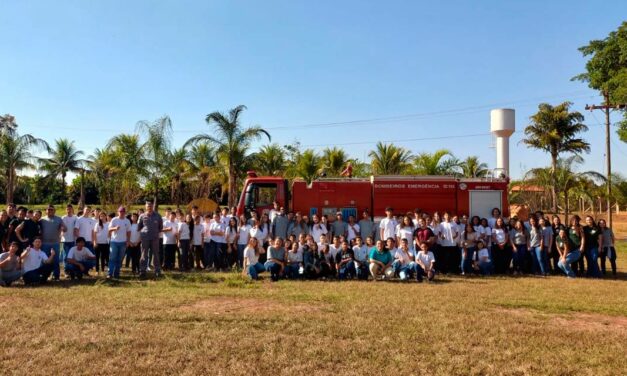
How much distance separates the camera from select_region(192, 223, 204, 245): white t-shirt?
14.0m

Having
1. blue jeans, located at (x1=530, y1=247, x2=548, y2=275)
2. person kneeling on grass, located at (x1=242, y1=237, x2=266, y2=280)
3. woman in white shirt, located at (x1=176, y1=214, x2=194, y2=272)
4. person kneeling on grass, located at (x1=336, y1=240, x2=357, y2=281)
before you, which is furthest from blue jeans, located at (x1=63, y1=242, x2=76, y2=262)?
blue jeans, located at (x1=530, y1=247, x2=548, y2=275)

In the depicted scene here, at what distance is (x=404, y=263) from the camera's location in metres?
12.2

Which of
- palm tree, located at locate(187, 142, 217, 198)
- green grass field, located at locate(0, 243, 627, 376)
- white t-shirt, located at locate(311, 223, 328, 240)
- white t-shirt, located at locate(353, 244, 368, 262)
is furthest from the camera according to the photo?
palm tree, located at locate(187, 142, 217, 198)

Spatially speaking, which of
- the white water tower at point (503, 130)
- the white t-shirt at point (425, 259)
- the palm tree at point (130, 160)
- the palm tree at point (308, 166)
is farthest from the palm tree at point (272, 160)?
the white t-shirt at point (425, 259)

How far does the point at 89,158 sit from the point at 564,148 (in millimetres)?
37328

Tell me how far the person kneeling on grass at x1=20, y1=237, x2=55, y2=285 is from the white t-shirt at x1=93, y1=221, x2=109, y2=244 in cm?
166

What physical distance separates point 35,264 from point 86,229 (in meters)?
2.13

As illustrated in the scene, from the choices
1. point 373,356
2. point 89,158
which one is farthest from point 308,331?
point 89,158

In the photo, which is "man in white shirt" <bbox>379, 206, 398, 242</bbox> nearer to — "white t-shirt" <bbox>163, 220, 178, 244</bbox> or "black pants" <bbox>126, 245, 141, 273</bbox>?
"white t-shirt" <bbox>163, 220, 178, 244</bbox>

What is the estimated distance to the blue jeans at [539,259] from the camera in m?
13.4

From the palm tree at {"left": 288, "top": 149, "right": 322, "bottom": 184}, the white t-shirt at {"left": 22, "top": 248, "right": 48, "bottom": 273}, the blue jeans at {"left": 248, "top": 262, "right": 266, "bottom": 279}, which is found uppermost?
the palm tree at {"left": 288, "top": 149, "right": 322, "bottom": 184}

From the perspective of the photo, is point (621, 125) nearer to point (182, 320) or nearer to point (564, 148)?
point (564, 148)

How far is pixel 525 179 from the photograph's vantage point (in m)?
27.8

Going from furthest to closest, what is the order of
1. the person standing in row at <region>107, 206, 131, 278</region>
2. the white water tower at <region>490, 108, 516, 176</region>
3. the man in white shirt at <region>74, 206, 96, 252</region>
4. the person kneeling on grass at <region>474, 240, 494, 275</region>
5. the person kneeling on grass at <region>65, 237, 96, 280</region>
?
the white water tower at <region>490, 108, 516, 176</region>
the person kneeling on grass at <region>474, 240, 494, 275</region>
the man in white shirt at <region>74, 206, 96, 252</region>
the person standing in row at <region>107, 206, 131, 278</region>
the person kneeling on grass at <region>65, 237, 96, 280</region>
